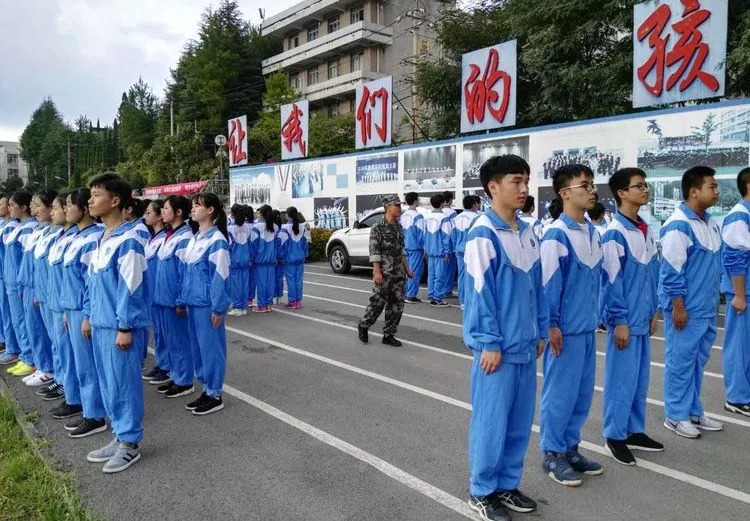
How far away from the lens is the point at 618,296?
3748 millimetres

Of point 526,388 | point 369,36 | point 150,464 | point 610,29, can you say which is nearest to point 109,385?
point 150,464

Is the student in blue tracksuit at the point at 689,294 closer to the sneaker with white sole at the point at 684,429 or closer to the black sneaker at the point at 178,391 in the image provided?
the sneaker with white sole at the point at 684,429

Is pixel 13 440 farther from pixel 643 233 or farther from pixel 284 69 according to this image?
pixel 284 69

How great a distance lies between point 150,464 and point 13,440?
114 centimetres

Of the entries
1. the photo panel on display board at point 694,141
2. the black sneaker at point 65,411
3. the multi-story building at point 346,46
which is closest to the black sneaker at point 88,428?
the black sneaker at point 65,411

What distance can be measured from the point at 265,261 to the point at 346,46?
31404 mm

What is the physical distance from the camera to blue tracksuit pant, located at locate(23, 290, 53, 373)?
18.1 ft

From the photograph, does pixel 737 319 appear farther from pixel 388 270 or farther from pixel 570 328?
pixel 388 270

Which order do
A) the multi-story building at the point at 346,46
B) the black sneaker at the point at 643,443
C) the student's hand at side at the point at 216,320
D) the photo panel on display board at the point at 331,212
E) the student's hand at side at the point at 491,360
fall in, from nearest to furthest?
the student's hand at side at the point at 491,360, the black sneaker at the point at 643,443, the student's hand at side at the point at 216,320, the photo panel on display board at the point at 331,212, the multi-story building at the point at 346,46

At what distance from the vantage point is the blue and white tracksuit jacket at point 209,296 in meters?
4.71

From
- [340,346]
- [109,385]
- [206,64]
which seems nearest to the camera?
[109,385]

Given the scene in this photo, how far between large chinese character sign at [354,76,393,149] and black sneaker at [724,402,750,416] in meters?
11.9

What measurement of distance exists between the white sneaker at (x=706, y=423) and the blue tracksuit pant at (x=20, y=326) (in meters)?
6.05

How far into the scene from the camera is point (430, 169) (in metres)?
14.3
